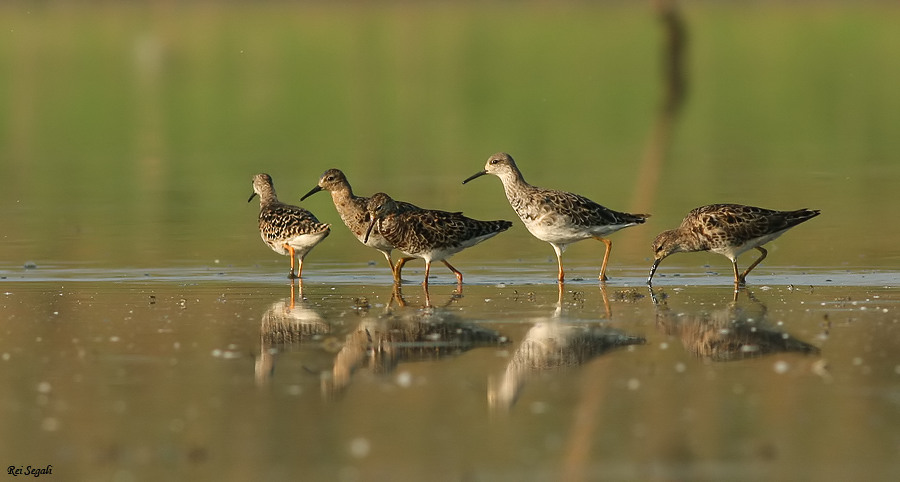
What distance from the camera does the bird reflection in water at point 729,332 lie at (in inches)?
506

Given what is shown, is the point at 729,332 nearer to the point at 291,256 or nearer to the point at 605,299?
the point at 605,299

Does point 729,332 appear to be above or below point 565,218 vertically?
below

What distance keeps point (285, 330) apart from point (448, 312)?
6.11 feet

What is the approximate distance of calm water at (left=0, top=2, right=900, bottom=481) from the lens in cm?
1004

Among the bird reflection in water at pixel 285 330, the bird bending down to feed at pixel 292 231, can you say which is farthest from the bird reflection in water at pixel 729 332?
the bird bending down to feed at pixel 292 231

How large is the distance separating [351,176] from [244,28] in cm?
6344

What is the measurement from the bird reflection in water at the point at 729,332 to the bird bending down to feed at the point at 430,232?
10.3 ft

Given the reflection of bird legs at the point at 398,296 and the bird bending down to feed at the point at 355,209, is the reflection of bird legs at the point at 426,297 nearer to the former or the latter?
the reflection of bird legs at the point at 398,296

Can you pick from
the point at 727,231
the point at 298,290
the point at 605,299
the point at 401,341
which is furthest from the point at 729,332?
the point at 298,290

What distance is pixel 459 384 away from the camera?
11.8 metres

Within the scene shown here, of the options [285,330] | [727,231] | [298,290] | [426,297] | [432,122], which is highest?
[432,122]

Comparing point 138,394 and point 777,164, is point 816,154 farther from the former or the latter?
point 138,394

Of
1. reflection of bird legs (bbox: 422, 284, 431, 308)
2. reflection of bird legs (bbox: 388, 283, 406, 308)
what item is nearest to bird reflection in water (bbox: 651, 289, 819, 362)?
reflection of bird legs (bbox: 422, 284, 431, 308)

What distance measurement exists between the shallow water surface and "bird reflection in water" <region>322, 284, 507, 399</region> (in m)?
0.04
